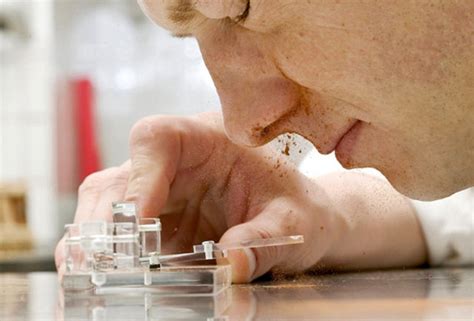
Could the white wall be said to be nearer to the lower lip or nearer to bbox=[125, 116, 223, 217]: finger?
bbox=[125, 116, 223, 217]: finger

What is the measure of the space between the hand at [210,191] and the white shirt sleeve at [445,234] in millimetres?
139

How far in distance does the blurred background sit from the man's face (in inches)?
54.3

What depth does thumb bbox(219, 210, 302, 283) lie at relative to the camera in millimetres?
797

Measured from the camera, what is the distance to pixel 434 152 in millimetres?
687

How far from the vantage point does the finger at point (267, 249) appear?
799 millimetres

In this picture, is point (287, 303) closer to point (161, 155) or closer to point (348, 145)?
point (348, 145)

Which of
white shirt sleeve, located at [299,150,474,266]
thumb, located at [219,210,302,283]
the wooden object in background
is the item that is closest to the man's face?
thumb, located at [219,210,302,283]

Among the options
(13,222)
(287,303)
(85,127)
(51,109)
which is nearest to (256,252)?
(287,303)

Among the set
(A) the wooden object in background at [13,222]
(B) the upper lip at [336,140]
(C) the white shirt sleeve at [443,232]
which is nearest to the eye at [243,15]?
(B) the upper lip at [336,140]

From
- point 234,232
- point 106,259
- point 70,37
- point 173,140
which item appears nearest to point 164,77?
point 173,140

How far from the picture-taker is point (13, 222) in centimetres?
232

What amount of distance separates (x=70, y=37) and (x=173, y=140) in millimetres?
1562

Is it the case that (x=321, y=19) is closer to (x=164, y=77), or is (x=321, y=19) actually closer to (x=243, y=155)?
(x=243, y=155)

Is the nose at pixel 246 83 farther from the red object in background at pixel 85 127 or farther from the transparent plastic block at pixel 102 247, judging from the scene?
the red object in background at pixel 85 127
